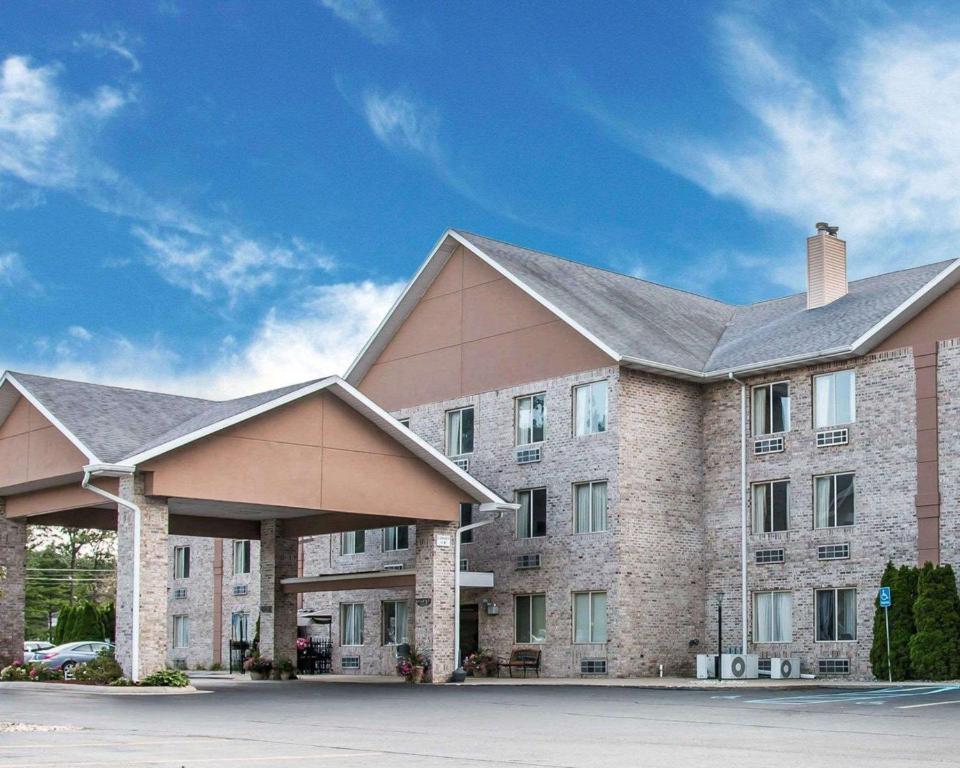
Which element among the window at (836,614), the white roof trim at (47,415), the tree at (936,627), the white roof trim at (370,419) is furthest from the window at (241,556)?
the tree at (936,627)

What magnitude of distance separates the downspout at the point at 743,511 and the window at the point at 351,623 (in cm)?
1175

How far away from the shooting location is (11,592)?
97.4 feet

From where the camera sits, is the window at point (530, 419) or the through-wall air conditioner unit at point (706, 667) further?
the window at point (530, 419)

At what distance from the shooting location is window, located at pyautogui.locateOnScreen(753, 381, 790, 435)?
33062 millimetres

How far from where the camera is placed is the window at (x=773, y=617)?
32281 millimetres

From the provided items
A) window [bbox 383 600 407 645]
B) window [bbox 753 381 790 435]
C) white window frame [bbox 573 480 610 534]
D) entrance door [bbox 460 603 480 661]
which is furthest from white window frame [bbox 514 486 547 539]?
window [bbox 753 381 790 435]

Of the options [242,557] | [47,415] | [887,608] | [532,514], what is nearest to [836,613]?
[887,608]

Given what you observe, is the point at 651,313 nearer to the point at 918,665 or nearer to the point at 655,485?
the point at 655,485

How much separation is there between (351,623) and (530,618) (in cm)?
725

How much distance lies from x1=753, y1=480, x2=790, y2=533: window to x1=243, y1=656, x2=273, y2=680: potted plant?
12.3 meters

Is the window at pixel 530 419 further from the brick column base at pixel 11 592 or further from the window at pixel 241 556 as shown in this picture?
the brick column base at pixel 11 592

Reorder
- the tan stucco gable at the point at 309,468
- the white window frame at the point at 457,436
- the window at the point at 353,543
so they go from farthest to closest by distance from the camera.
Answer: the window at the point at 353,543 < the white window frame at the point at 457,436 < the tan stucco gable at the point at 309,468

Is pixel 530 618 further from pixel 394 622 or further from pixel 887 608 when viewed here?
pixel 887 608

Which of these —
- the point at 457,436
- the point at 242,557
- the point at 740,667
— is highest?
the point at 457,436
